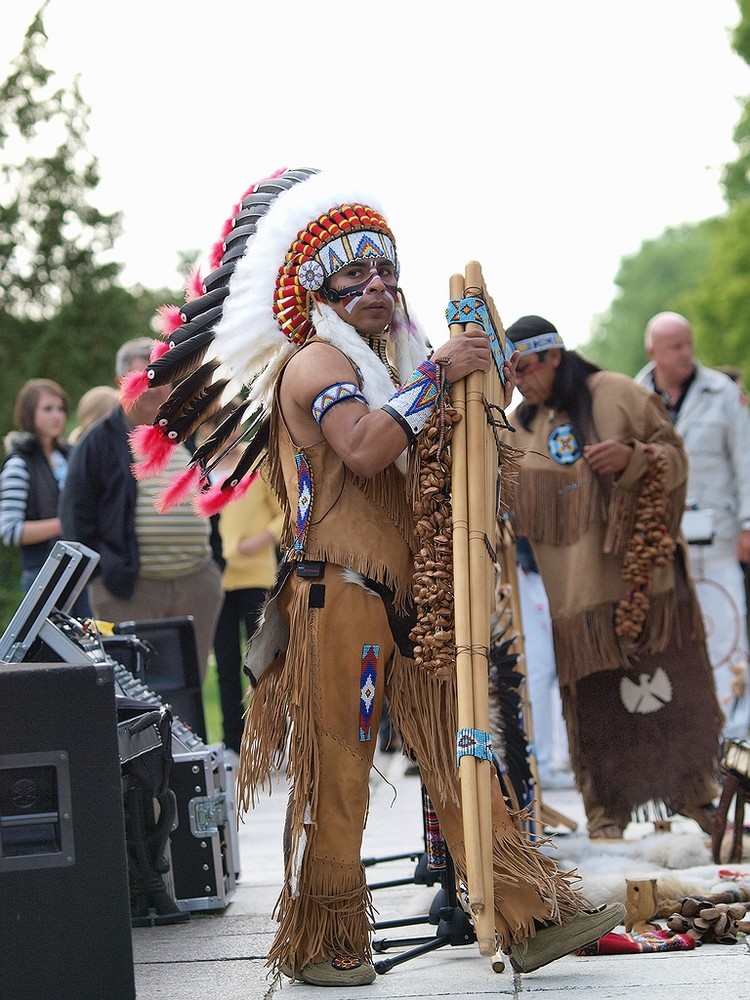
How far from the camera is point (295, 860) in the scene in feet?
12.2

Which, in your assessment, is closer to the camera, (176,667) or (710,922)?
(710,922)

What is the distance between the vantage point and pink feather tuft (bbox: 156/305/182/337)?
429cm

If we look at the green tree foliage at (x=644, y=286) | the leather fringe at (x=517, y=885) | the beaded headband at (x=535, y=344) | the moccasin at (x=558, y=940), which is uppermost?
the green tree foliage at (x=644, y=286)

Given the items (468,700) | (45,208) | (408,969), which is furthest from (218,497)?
(45,208)

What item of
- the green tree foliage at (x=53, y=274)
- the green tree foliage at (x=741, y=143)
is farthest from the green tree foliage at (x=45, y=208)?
the green tree foliage at (x=741, y=143)

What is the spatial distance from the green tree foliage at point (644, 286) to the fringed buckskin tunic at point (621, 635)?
5079 centimetres

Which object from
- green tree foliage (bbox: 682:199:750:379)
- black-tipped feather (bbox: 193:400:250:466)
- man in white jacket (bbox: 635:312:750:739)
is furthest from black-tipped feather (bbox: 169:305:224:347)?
green tree foliage (bbox: 682:199:750:379)

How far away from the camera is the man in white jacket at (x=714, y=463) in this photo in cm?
763

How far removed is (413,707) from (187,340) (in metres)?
1.22

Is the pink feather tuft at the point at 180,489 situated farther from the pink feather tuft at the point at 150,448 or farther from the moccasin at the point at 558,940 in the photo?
the moccasin at the point at 558,940

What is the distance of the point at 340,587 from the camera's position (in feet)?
12.3

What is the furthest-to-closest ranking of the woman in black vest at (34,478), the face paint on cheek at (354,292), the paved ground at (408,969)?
1. the woman in black vest at (34,478)
2. the face paint on cheek at (354,292)
3. the paved ground at (408,969)

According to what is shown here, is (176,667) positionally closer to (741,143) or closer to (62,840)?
(62,840)

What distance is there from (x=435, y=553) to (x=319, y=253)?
2.87ft
